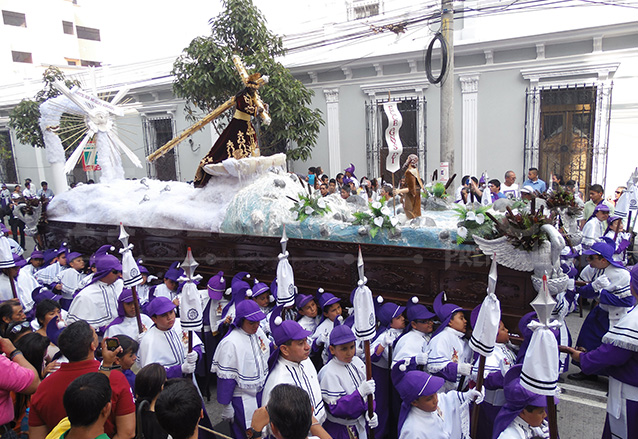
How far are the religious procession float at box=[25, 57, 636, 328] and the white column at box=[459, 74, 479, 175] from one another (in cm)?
488

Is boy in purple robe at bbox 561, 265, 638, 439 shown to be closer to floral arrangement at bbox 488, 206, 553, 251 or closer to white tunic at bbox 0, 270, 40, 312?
floral arrangement at bbox 488, 206, 553, 251

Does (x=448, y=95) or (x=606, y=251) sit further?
(x=448, y=95)

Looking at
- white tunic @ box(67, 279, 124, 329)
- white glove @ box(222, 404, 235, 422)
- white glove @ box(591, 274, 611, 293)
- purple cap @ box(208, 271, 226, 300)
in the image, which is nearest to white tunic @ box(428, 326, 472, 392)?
white glove @ box(222, 404, 235, 422)

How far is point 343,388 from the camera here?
3.49 m

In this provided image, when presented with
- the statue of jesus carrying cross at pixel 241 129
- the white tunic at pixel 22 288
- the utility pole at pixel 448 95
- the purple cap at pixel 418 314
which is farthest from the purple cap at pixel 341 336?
the utility pole at pixel 448 95

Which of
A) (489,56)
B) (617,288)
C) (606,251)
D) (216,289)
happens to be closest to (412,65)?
(489,56)

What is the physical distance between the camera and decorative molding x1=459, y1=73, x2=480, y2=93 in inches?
493

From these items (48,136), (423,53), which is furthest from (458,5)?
(48,136)

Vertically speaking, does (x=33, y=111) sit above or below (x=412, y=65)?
below

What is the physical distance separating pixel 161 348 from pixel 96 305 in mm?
1491

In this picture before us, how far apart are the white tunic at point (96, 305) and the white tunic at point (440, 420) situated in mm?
3556

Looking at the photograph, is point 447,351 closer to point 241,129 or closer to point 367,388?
point 367,388

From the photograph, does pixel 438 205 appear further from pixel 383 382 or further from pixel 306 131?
pixel 306 131

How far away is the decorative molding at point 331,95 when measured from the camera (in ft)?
47.9
